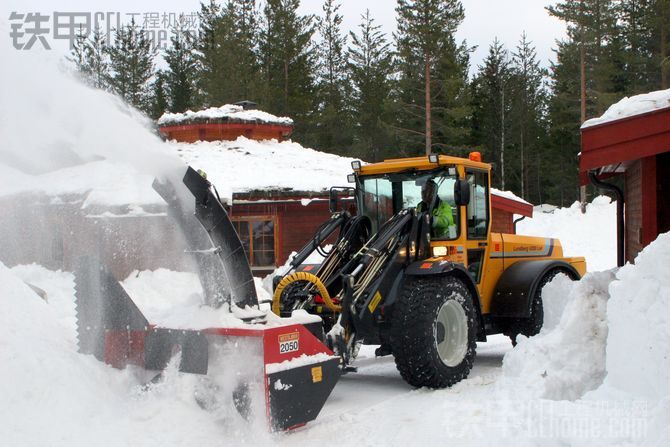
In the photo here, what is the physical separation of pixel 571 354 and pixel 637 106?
8.52 feet

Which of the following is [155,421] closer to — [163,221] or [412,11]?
[163,221]

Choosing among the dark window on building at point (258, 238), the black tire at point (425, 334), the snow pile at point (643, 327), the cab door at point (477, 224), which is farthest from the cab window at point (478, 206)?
the dark window on building at point (258, 238)

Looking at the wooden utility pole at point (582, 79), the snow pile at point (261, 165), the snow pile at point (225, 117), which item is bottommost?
the snow pile at point (261, 165)

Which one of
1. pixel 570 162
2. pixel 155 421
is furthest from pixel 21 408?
pixel 570 162

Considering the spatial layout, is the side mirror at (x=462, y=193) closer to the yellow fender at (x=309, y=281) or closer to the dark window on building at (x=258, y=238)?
the yellow fender at (x=309, y=281)

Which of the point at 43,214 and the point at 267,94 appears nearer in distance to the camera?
the point at 43,214

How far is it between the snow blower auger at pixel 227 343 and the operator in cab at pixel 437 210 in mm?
2355

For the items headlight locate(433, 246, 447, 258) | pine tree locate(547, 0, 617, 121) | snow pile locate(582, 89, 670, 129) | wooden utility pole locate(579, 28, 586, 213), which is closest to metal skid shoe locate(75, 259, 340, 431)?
headlight locate(433, 246, 447, 258)

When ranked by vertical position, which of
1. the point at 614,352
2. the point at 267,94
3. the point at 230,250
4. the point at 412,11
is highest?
the point at 412,11

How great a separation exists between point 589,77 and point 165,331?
109 feet

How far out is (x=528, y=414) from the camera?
5.45 metres

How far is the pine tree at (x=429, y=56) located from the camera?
106 ft

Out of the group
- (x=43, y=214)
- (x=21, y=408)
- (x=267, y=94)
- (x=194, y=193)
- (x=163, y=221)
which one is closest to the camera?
(x=21, y=408)

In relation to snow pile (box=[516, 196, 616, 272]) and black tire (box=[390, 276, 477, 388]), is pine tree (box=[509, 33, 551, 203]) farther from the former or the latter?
black tire (box=[390, 276, 477, 388])
